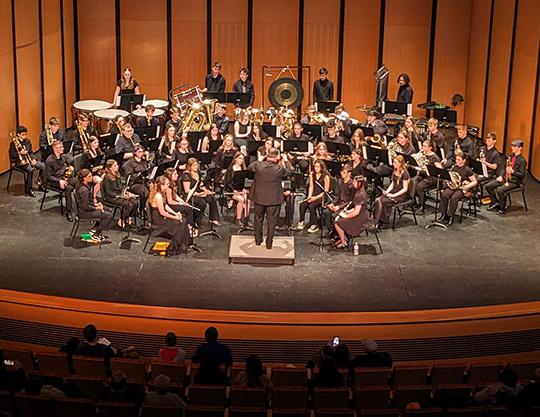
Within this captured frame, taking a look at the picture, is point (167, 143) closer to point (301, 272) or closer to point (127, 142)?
point (127, 142)

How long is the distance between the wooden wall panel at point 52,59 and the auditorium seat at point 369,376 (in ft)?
32.9

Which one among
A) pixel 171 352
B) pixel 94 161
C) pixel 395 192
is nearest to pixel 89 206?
pixel 94 161

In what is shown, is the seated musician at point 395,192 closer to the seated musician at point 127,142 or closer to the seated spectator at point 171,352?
the seated musician at point 127,142

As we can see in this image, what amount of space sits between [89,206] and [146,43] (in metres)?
6.98

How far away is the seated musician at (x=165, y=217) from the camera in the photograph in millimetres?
11375

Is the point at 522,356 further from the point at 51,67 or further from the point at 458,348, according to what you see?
the point at 51,67

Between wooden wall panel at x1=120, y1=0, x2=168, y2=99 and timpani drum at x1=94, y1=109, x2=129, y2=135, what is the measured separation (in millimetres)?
2531

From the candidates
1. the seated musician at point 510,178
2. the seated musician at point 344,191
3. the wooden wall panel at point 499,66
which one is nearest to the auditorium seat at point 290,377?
the seated musician at point 344,191

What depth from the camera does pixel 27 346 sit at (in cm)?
920

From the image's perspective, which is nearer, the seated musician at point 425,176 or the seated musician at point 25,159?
the seated musician at point 425,176

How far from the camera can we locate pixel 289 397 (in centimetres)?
726

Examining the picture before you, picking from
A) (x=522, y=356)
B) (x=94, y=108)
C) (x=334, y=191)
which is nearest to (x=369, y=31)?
(x=94, y=108)

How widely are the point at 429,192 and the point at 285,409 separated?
25.1ft

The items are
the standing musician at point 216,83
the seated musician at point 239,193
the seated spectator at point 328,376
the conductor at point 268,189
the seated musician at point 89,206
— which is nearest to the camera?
the seated spectator at point 328,376
